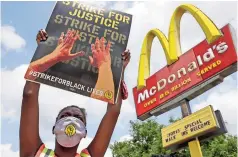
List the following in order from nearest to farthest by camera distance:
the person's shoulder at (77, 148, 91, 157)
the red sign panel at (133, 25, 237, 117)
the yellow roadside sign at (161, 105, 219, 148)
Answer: the person's shoulder at (77, 148, 91, 157) < the yellow roadside sign at (161, 105, 219, 148) < the red sign panel at (133, 25, 237, 117)

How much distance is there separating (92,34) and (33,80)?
80 cm

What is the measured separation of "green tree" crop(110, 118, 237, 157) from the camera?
19.7 m

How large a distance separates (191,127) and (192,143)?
0.74 metres

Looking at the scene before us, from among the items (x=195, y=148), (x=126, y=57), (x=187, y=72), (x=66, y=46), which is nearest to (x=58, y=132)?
(x=66, y=46)

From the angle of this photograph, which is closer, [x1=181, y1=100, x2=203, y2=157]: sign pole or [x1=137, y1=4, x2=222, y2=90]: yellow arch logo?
[x1=137, y1=4, x2=222, y2=90]: yellow arch logo

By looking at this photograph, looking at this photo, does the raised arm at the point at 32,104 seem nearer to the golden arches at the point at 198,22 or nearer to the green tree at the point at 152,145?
the golden arches at the point at 198,22

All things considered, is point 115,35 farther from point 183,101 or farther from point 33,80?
point 183,101

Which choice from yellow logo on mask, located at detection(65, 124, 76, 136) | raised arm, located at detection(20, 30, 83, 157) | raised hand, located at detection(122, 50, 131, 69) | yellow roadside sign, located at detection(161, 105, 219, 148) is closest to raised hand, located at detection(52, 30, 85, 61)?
raised arm, located at detection(20, 30, 83, 157)

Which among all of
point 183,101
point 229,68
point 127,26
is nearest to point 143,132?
point 183,101

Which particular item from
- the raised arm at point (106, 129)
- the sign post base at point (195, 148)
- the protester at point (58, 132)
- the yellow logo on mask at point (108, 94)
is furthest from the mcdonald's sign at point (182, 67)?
the protester at point (58, 132)

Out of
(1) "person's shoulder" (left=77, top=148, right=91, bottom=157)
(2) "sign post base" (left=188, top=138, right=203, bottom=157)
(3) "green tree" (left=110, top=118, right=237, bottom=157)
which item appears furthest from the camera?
(3) "green tree" (left=110, top=118, right=237, bottom=157)

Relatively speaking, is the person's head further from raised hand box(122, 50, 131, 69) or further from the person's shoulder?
raised hand box(122, 50, 131, 69)

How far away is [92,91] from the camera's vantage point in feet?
8.59

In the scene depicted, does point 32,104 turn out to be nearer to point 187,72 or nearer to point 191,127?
point 191,127
